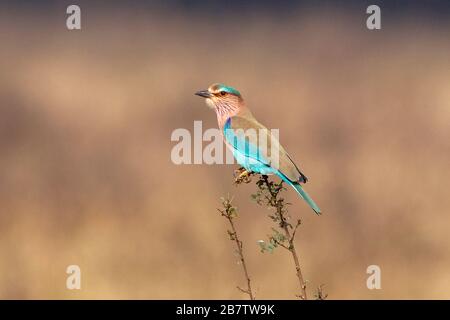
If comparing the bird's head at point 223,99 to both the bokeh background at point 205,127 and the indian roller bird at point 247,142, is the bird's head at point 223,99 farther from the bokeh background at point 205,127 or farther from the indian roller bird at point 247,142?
the bokeh background at point 205,127

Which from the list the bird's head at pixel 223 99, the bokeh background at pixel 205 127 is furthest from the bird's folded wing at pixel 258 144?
the bokeh background at pixel 205 127

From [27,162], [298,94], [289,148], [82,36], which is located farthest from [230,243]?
[82,36]

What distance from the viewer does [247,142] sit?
5191 mm

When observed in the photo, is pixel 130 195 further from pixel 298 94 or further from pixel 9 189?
pixel 298 94

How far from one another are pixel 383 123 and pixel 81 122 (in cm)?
337

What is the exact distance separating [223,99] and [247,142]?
0.53 m

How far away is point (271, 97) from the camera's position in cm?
1031

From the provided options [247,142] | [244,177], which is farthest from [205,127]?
[244,177]

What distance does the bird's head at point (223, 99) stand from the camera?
559 cm

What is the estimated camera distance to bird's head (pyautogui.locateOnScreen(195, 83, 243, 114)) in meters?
5.59

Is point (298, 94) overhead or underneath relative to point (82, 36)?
underneath

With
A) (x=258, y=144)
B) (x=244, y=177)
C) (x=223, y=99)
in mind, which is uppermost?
(x=223, y=99)

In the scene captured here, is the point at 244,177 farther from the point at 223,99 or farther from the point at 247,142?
the point at 223,99

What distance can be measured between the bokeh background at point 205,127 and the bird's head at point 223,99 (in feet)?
7.10
